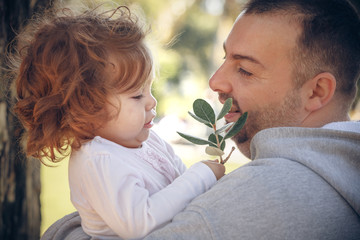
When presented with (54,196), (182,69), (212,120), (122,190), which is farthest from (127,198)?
(182,69)

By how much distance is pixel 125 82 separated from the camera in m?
1.75

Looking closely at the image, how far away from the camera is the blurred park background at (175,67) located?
8.22ft

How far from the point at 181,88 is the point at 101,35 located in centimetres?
3154

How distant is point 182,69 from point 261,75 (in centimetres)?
3290

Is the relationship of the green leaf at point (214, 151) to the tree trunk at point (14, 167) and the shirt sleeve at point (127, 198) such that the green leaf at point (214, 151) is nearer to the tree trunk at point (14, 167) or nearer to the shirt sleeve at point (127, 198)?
the shirt sleeve at point (127, 198)

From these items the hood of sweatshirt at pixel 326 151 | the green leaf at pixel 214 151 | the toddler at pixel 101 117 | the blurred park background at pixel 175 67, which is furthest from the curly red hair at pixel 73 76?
the hood of sweatshirt at pixel 326 151

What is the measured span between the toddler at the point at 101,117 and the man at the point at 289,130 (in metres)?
0.20

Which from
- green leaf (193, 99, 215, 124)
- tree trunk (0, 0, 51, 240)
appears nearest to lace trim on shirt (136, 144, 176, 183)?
green leaf (193, 99, 215, 124)

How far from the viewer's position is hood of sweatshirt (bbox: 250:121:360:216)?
4.72 feet

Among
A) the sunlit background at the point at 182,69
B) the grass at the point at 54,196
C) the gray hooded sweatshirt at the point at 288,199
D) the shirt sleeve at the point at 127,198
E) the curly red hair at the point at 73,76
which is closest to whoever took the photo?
the gray hooded sweatshirt at the point at 288,199

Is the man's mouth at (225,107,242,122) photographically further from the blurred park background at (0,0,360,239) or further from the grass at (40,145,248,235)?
the grass at (40,145,248,235)

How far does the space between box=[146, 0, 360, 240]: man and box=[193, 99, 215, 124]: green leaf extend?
0.25 metres

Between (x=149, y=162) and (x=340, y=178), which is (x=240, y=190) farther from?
(x=149, y=162)

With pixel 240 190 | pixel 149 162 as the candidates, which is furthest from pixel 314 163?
pixel 149 162
